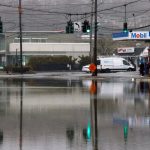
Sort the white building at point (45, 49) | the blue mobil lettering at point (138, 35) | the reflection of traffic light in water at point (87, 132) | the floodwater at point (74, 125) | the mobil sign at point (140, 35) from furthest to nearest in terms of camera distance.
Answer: the white building at point (45, 49) → the blue mobil lettering at point (138, 35) → the mobil sign at point (140, 35) → the reflection of traffic light in water at point (87, 132) → the floodwater at point (74, 125)

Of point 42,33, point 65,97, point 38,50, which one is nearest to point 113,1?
point 38,50

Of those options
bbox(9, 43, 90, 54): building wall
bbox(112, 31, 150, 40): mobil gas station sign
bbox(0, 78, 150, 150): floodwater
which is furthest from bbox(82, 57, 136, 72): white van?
bbox(0, 78, 150, 150): floodwater

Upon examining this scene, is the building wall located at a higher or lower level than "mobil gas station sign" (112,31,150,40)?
lower

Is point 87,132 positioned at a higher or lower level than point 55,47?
lower

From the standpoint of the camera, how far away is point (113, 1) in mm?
104250

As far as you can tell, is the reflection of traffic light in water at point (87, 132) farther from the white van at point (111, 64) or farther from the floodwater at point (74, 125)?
the white van at point (111, 64)

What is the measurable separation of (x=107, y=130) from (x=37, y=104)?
7.65m

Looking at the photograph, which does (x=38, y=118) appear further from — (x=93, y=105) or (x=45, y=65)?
(x=45, y=65)

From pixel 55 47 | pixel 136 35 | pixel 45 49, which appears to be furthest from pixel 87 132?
pixel 45 49

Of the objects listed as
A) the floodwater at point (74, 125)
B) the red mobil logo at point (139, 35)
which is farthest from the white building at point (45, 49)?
the floodwater at point (74, 125)

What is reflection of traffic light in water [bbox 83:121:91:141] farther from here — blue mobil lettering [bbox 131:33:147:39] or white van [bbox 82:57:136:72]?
white van [bbox 82:57:136:72]

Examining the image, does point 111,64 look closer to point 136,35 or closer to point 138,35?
point 136,35

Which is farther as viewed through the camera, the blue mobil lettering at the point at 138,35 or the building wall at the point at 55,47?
the building wall at the point at 55,47

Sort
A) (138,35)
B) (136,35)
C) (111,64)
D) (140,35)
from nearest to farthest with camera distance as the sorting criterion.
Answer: (140,35) → (138,35) → (136,35) → (111,64)
